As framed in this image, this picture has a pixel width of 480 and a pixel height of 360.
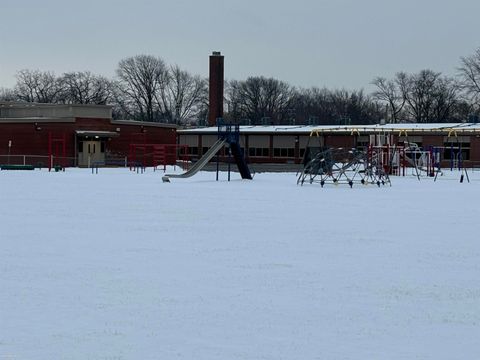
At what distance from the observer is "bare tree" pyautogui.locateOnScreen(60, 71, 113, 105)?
120312mm

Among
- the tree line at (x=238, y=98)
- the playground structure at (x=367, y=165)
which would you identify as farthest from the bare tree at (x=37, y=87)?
the playground structure at (x=367, y=165)

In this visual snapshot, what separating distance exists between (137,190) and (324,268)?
2097 centimetres

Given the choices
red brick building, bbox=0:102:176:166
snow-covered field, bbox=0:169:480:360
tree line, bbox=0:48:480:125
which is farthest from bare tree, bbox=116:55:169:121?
snow-covered field, bbox=0:169:480:360

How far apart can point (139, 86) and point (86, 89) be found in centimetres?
807

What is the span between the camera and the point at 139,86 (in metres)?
123

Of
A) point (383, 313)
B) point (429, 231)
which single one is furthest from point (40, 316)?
point (429, 231)

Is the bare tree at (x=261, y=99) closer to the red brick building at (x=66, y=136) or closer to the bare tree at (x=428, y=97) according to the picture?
the bare tree at (x=428, y=97)

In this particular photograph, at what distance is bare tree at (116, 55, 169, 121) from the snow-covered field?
103032 millimetres

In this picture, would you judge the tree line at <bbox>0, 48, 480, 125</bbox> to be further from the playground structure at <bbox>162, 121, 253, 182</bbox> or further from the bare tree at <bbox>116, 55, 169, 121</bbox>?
the playground structure at <bbox>162, 121, 253, 182</bbox>

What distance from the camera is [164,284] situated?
10.5 m

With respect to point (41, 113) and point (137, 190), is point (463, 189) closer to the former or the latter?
point (137, 190)

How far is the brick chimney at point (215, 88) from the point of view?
10294cm

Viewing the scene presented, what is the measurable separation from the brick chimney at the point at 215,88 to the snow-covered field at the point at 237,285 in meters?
82.5

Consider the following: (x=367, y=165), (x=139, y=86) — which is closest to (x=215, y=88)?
(x=139, y=86)
